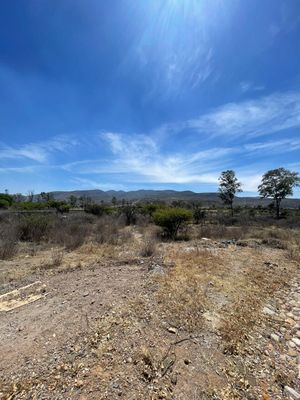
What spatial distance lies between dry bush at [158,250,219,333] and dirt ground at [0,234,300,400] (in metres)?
0.02

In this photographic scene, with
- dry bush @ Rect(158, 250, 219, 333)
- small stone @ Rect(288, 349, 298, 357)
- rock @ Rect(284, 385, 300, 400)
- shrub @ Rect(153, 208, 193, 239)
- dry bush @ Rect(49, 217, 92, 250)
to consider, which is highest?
shrub @ Rect(153, 208, 193, 239)

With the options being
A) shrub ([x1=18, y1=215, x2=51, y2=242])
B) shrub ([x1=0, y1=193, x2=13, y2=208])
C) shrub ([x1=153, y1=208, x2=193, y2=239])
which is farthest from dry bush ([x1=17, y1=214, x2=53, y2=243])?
shrub ([x1=0, y1=193, x2=13, y2=208])

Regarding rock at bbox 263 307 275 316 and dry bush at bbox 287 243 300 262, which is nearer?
rock at bbox 263 307 275 316

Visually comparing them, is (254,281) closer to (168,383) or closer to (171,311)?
A: (171,311)

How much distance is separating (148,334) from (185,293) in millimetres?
1455

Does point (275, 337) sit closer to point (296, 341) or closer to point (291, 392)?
point (296, 341)

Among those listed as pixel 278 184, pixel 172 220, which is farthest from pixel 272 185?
pixel 172 220

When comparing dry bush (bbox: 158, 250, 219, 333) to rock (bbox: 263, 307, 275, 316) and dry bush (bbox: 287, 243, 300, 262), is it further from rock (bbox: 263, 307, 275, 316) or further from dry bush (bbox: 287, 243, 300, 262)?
dry bush (bbox: 287, 243, 300, 262)

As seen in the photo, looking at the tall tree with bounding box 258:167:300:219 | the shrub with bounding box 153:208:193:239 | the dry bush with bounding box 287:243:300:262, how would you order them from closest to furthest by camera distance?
the dry bush with bounding box 287:243:300:262
the shrub with bounding box 153:208:193:239
the tall tree with bounding box 258:167:300:219

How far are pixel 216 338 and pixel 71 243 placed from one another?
282 inches

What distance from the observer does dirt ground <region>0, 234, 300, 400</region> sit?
2.42 m

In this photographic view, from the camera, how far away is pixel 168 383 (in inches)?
96.3

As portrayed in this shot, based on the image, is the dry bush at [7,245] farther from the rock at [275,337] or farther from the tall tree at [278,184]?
the tall tree at [278,184]

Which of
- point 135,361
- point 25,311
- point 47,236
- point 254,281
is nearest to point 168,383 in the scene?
point 135,361
